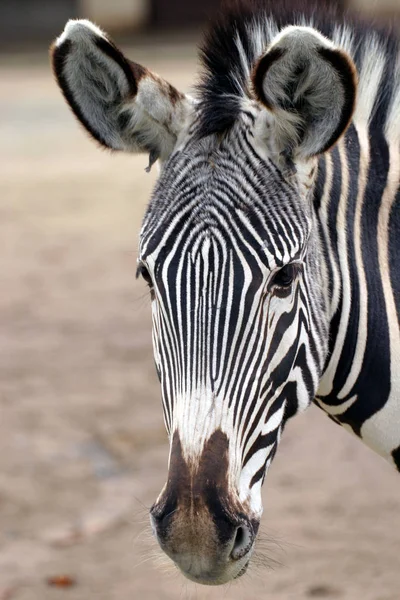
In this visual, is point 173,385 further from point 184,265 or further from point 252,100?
point 252,100

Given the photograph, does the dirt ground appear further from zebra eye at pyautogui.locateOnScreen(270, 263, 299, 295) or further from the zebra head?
zebra eye at pyautogui.locateOnScreen(270, 263, 299, 295)

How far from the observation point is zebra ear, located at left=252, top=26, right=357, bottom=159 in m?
2.94

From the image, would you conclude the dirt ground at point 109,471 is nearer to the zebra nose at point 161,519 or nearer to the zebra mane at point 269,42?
the zebra nose at point 161,519

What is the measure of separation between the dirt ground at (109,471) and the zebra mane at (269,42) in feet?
2.91

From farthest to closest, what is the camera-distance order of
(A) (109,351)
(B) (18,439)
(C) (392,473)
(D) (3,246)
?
(D) (3,246) < (A) (109,351) < (B) (18,439) < (C) (392,473)

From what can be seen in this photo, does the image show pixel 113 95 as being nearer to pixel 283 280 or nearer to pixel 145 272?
pixel 145 272

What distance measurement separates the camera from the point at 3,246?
1306cm

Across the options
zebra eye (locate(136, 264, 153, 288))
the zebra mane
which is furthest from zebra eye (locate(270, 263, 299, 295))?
the zebra mane

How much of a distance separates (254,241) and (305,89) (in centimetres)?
55

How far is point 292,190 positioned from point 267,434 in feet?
2.73

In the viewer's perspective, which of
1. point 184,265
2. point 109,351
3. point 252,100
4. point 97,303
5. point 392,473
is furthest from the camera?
point 97,303

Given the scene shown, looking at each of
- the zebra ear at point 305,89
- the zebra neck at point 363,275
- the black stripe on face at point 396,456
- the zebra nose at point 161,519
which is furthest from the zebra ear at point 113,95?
the black stripe on face at point 396,456

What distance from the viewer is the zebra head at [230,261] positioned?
288 centimetres

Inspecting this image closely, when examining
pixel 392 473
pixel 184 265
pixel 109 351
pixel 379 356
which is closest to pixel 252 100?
pixel 184 265
